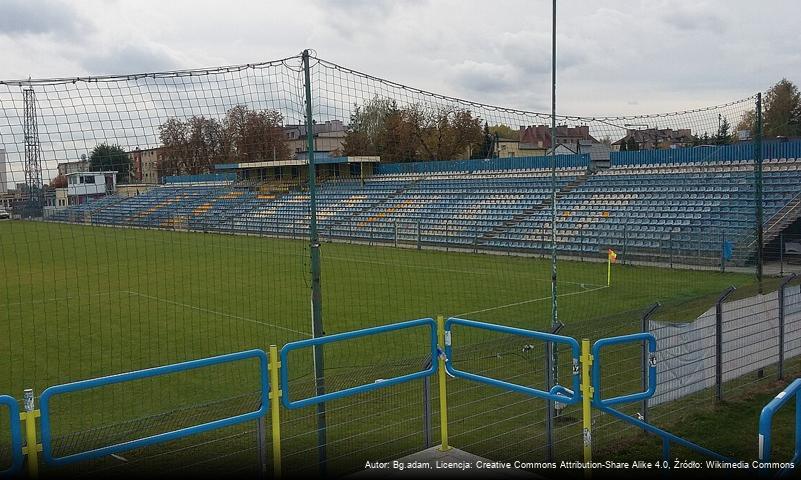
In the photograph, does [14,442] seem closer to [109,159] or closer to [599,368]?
[599,368]

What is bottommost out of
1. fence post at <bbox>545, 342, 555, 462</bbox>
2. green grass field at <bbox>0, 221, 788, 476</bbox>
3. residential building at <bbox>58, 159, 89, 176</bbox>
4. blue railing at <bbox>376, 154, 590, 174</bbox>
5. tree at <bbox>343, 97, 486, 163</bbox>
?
green grass field at <bbox>0, 221, 788, 476</bbox>

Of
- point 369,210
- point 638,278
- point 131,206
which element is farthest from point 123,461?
point 369,210

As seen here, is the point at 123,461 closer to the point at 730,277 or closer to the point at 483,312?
the point at 483,312

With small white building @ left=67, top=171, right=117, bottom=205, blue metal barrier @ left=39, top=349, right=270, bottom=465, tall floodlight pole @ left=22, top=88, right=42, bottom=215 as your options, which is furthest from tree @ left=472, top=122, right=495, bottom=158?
blue metal barrier @ left=39, top=349, right=270, bottom=465

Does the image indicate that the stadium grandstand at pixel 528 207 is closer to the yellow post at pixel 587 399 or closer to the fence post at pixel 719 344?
the fence post at pixel 719 344

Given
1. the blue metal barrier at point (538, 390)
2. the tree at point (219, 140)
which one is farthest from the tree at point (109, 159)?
the blue metal barrier at point (538, 390)

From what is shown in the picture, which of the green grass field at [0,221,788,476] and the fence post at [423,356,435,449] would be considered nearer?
the fence post at [423,356,435,449]

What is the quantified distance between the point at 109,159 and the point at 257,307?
935 centimetres

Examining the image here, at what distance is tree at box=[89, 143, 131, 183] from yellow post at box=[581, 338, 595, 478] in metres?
5.20

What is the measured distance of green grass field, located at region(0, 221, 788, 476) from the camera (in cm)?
914

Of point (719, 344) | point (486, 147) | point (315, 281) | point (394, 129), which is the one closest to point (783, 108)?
point (486, 147)

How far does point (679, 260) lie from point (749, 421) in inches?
645

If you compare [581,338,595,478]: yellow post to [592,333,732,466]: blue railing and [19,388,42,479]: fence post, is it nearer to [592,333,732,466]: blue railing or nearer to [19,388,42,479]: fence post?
[592,333,732,466]: blue railing

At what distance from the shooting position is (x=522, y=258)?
2547cm
